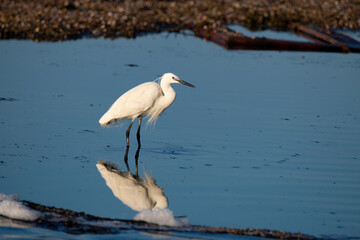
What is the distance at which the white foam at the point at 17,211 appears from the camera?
6.54m

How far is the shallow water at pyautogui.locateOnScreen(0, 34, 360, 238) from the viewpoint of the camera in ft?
24.5

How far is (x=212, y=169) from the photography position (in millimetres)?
8906

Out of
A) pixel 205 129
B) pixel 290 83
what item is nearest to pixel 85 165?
pixel 205 129

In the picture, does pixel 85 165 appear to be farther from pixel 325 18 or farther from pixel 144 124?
pixel 325 18

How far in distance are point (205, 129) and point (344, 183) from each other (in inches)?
123

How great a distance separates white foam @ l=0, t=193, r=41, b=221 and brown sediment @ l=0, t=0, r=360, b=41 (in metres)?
13.6

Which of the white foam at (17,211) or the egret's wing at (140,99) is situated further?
the egret's wing at (140,99)

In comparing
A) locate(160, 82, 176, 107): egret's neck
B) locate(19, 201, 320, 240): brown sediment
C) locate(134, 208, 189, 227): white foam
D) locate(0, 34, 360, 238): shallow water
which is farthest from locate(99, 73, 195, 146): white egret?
locate(19, 201, 320, 240): brown sediment

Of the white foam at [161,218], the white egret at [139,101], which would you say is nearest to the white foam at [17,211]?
the white foam at [161,218]

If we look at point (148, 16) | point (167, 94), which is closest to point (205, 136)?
point (167, 94)

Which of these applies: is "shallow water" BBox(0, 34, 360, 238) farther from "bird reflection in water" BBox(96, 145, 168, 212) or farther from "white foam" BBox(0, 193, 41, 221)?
"white foam" BBox(0, 193, 41, 221)

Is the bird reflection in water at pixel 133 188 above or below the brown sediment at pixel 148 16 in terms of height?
below

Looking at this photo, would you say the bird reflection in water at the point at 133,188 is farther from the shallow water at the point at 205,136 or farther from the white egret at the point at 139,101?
the white egret at the point at 139,101

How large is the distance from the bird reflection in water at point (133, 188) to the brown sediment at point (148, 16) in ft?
38.9
